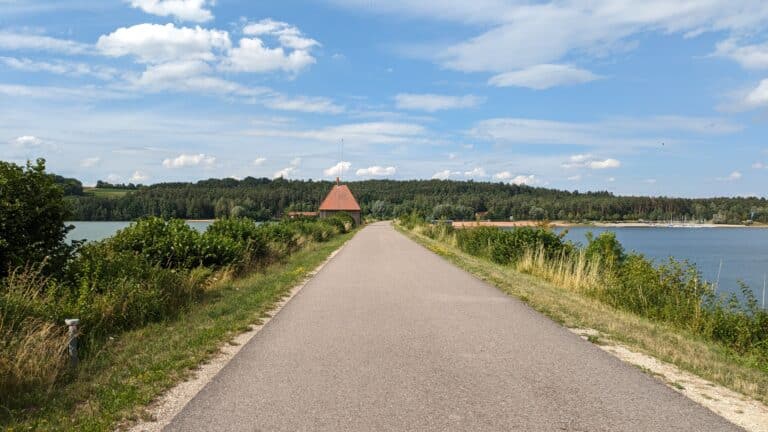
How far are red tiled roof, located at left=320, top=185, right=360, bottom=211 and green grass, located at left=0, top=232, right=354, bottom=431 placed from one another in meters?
70.0

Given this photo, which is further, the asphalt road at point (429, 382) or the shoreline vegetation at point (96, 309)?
the shoreline vegetation at point (96, 309)

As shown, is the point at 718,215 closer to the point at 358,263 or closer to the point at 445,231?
the point at 445,231

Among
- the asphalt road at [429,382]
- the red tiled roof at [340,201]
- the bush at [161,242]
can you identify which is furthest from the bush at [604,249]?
the red tiled roof at [340,201]

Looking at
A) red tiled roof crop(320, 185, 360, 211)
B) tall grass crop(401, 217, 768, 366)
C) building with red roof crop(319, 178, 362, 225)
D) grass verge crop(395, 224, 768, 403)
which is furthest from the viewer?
red tiled roof crop(320, 185, 360, 211)

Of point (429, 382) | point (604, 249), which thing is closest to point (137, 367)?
point (429, 382)

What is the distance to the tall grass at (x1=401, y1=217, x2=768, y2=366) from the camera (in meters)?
9.62

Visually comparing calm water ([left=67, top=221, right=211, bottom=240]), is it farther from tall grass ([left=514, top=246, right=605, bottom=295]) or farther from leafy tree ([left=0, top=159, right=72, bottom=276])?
tall grass ([left=514, top=246, right=605, bottom=295])

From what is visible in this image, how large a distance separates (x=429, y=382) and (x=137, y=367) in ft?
9.96

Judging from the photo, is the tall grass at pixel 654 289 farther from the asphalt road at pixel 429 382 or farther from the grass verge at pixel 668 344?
the asphalt road at pixel 429 382

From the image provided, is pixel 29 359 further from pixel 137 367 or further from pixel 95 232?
pixel 95 232

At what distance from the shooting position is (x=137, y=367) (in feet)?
18.3

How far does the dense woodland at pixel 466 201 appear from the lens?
93875 mm

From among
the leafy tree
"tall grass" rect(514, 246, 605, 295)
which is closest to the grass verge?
"tall grass" rect(514, 246, 605, 295)

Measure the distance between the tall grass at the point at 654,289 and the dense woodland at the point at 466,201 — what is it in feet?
168
